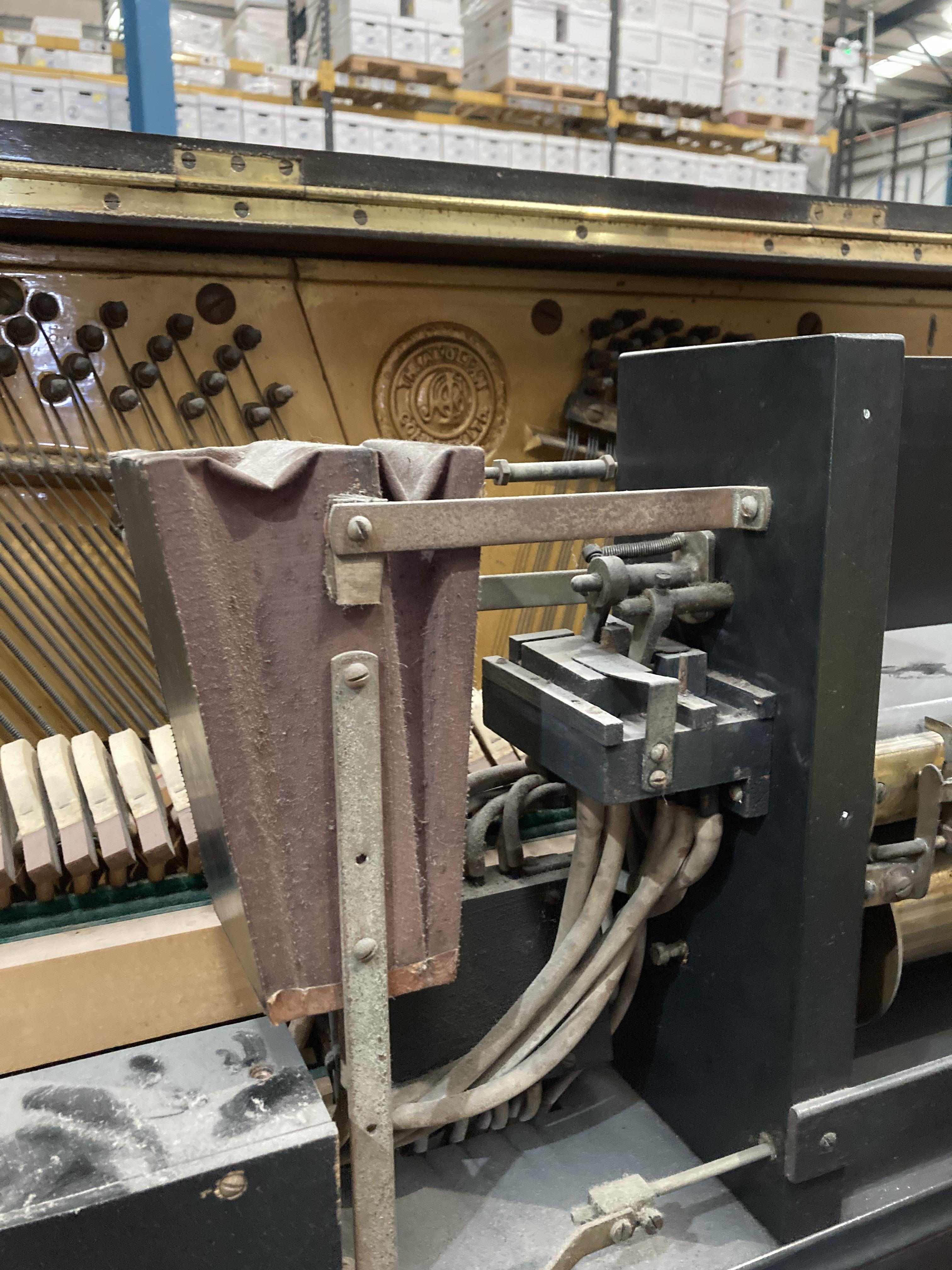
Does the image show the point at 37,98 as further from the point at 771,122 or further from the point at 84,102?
the point at 771,122

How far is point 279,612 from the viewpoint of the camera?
919mm

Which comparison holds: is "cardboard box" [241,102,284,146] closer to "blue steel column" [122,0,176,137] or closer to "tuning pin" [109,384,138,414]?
"blue steel column" [122,0,176,137]

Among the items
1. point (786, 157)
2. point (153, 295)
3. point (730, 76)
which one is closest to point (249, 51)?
point (730, 76)

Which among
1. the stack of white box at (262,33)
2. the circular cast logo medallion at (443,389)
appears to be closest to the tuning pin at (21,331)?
the circular cast logo medallion at (443,389)

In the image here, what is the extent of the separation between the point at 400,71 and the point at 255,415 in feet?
8.48

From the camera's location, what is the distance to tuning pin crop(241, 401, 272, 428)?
2.65 metres

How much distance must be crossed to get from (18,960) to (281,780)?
44cm

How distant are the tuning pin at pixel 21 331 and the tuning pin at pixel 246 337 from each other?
1.60 feet

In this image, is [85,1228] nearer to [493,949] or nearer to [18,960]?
[18,960]

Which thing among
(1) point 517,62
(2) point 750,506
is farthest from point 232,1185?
(1) point 517,62

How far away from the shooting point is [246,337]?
8.55 feet

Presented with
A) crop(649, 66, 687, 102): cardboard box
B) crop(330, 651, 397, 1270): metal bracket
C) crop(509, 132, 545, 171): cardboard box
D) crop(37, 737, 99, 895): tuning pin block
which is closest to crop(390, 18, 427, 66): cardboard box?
crop(509, 132, 545, 171): cardboard box

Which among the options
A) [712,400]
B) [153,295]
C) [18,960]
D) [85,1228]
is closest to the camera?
[85,1228]

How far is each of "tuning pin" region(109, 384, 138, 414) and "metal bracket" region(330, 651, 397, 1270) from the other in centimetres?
187
